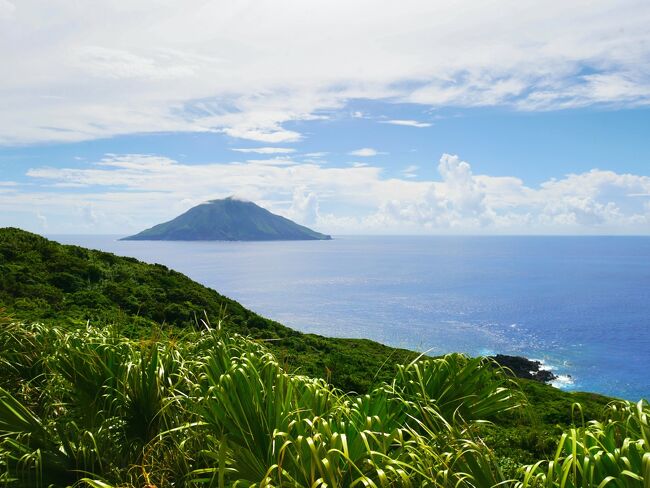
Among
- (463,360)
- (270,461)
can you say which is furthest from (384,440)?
(463,360)

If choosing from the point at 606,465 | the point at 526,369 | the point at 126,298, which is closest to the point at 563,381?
the point at 526,369

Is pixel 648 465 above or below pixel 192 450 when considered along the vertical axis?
above

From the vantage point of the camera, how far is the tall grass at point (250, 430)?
380 cm

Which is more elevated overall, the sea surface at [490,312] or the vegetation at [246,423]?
the vegetation at [246,423]

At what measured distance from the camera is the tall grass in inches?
150

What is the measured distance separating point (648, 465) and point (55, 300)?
2574 centimetres

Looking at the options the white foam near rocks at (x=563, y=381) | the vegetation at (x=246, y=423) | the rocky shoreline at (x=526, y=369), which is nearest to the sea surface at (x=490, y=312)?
the white foam near rocks at (x=563, y=381)

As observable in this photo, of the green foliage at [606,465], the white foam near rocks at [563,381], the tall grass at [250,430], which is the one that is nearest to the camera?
the green foliage at [606,465]

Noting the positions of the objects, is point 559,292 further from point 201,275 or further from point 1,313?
point 1,313

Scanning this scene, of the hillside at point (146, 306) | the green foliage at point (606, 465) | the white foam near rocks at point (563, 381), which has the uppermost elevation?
the green foliage at point (606, 465)

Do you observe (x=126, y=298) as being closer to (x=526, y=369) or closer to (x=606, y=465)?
(x=606, y=465)

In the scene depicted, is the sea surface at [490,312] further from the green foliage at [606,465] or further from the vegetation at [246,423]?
the green foliage at [606,465]

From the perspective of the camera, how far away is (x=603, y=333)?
88375 millimetres

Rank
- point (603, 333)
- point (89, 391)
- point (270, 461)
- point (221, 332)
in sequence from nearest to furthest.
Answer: point (270, 461)
point (89, 391)
point (221, 332)
point (603, 333)
